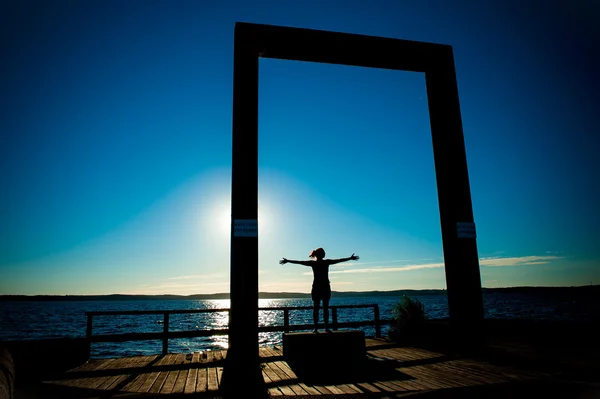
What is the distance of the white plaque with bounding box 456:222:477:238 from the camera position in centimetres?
625

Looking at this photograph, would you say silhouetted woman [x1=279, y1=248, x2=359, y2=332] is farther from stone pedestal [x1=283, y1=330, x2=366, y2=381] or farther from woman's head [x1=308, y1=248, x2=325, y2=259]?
stone pedestal [x1=283, y1=330, x2=366, y2=381]

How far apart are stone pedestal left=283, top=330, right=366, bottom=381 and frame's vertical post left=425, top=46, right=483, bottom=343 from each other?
6.52 feet

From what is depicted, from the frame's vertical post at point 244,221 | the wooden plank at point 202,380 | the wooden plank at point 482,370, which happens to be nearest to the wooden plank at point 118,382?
the wooden plank at point 202,380

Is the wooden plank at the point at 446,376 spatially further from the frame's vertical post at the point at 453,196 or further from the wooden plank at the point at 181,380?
the wooden plank at the point at 181,380

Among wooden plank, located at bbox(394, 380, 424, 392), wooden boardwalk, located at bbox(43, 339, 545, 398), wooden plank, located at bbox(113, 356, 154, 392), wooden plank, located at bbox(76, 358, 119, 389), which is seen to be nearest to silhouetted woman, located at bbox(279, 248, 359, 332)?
wooden boardwalk, located at bbox(43, 339, 545, 398)

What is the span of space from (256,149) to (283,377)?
141 inches

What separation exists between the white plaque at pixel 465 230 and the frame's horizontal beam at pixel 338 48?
327 cm

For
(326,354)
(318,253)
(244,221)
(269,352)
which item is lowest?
(269,352)

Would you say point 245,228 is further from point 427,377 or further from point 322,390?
point 427,377

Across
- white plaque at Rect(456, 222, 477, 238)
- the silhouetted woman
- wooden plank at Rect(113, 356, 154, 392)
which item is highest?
white plaque at Rect(456, 222, 477, 238)

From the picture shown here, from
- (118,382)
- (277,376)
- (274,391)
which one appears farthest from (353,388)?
(118,382)

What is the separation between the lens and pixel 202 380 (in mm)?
4941

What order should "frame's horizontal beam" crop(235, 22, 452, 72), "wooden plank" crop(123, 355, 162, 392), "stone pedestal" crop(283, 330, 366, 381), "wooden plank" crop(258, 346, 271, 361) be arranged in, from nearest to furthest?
"wooden plank" crop(123, 355, 162, 392), "stone pedestal" crop(283, 330, 366, 381), "frame's horizontal beam" crop(235, 22, 452, 72), "wooden plank" crop(258, 346, 271, 361)

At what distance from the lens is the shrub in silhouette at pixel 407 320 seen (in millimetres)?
8023
